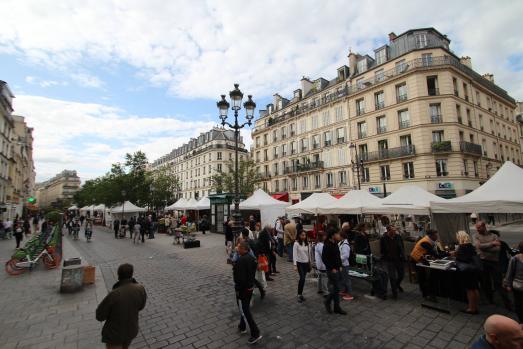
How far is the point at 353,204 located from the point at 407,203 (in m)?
2.15

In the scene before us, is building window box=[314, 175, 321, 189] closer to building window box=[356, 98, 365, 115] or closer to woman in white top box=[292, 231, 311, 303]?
building window box=[356, 98, 365, 115]

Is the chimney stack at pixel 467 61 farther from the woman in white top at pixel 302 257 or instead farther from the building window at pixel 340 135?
the woman in white top at pixel 302 257

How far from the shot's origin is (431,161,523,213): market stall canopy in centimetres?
649

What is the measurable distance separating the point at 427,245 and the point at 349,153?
25.3 meters

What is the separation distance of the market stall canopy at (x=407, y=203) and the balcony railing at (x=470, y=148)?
1813 centimetres

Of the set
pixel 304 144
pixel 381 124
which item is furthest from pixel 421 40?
pixel 304 144

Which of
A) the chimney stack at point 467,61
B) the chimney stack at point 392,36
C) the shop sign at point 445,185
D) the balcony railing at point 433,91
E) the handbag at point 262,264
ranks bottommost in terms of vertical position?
the handbag at point 262,264

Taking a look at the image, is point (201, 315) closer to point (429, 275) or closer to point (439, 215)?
point (429, 275)

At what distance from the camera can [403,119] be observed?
26.6 metres

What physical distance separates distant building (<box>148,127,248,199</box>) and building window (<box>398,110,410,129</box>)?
107ft

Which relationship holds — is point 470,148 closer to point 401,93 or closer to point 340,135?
point 401,93

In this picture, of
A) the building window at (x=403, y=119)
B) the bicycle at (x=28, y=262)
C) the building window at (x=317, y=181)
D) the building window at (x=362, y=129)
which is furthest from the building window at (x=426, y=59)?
the bicycle at (x=28, y=262)

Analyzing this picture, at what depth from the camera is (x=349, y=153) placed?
1199 inches

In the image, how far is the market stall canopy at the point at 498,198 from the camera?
649 centimetres
